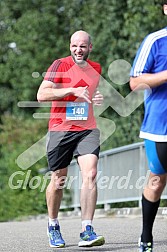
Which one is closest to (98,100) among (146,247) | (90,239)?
(90,239)

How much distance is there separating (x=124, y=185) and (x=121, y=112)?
7284mm

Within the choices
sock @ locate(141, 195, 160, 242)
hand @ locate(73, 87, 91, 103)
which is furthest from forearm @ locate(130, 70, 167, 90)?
hand @ locate(73, 87, 91, 103)

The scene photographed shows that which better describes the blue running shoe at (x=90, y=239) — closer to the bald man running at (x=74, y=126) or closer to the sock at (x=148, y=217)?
the bald man running at (x=74, y=126)

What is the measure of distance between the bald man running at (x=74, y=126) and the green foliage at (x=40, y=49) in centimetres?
1299

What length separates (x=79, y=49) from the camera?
820cm

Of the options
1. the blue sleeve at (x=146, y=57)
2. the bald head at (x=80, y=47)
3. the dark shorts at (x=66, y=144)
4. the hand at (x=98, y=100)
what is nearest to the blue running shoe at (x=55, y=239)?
the dark shorts at (x=66, y=144)

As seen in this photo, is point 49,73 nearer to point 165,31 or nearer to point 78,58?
point 78,58

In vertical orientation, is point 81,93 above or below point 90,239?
above

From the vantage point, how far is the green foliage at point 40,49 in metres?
22.7

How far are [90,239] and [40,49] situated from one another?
32173 millimetres

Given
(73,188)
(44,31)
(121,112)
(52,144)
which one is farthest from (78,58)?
(44,31)

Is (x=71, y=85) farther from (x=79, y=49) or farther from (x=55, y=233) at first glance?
(x=55, y=233)

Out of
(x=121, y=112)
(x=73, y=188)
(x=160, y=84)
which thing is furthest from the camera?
(x=121, y=112)

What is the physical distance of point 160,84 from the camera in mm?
6285
